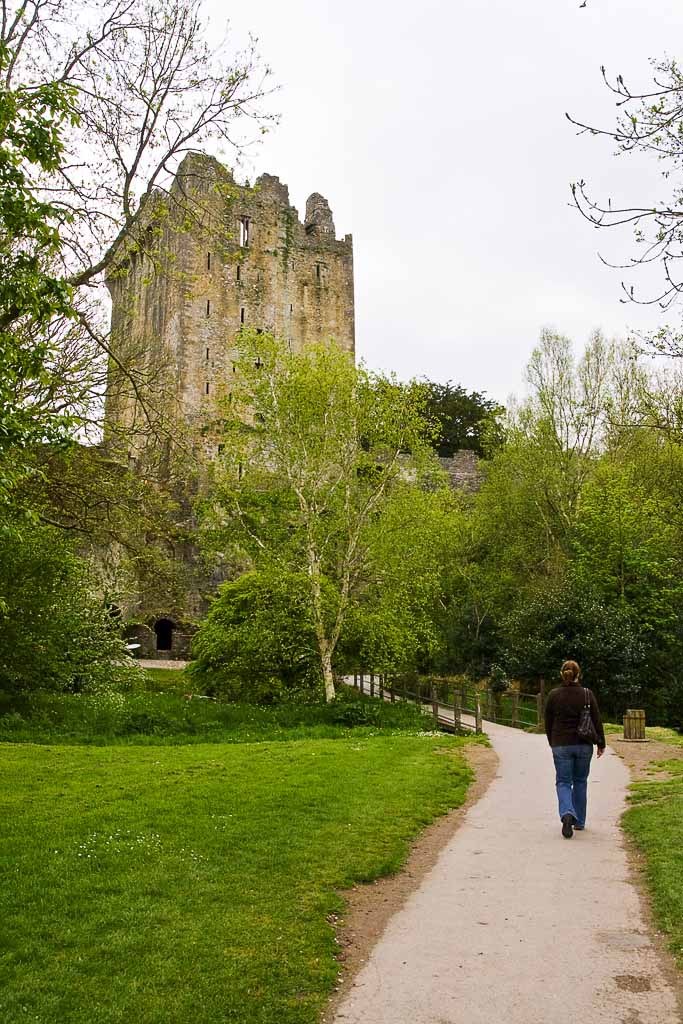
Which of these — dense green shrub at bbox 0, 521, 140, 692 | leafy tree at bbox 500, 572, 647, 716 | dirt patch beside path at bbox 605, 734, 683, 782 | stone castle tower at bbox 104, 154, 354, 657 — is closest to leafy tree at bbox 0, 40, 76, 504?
dense green shrub at bbox 0, 521, 140, 692

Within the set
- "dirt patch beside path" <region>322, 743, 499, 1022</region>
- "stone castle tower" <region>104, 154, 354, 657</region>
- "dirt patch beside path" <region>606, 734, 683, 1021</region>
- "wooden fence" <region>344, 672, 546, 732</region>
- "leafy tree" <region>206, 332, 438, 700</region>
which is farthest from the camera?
"stone castle tower" <region>104, 154, 354, 657</region>

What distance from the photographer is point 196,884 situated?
757 cm

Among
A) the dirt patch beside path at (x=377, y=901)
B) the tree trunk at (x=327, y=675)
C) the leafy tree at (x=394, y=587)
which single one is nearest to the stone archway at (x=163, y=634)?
the leafy tree at (x=394, y=587)

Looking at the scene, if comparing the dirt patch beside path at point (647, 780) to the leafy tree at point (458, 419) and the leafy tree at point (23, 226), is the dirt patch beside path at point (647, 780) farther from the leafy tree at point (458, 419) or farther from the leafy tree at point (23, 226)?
the leafy tree at point (458, 419)

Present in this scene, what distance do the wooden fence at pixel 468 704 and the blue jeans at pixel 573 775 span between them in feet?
34.7

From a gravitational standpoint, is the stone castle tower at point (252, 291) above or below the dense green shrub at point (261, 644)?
above

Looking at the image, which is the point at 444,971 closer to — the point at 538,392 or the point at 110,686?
the point at 110,686

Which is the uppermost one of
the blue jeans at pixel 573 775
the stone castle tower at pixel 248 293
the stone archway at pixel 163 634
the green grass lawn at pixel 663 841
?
the stone castle tower at pixel 248 293

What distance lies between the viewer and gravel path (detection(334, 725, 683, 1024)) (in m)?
5.29

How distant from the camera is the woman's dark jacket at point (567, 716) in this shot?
9.59 metres

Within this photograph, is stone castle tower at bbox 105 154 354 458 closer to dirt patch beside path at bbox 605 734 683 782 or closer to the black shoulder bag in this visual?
dirt patch beside path at bbox 605 734 683 782

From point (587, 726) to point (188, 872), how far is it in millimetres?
4322

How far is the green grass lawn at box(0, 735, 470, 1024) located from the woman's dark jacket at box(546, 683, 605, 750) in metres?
1.98

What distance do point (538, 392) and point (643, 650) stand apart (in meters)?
14.8
